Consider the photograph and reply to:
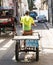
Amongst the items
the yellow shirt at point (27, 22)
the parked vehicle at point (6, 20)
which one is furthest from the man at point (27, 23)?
the parked vehicle at point (6, 20)

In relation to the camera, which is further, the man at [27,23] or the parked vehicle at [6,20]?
the parked vehicle at [6,20]

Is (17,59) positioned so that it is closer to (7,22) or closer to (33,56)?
(33,56)

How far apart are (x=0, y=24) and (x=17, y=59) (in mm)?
14465

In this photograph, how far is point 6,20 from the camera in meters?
26.6

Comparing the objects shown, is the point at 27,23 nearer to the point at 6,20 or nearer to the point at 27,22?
the point at 27,22

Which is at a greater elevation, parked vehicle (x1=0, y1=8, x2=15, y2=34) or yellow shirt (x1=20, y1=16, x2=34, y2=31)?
yellow shirt (x1=20, y1=16, x2=34, y2=31)

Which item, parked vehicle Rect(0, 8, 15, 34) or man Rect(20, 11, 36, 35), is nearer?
man Rect(20, 11, 36, 35)

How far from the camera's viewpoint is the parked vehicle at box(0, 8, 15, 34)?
26423 millimetres

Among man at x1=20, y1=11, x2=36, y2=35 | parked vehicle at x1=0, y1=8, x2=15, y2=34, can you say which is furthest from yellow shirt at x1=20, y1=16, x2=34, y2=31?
parked vehicle at x1=0, y1=8, x2=15, y2=34

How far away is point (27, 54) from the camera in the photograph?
47.2ft

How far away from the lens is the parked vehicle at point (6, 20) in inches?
1040

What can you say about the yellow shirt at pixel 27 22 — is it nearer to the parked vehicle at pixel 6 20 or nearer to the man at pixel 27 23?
the man at pixel 27 23

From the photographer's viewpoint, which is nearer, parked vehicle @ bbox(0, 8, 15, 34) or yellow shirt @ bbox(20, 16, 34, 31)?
yellow shirt @ bbox(20, 16, 34, 31)

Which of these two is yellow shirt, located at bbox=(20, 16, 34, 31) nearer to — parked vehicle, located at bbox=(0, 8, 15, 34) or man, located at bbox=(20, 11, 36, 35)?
man, located at bbox=(20, 11, 36, 35)
